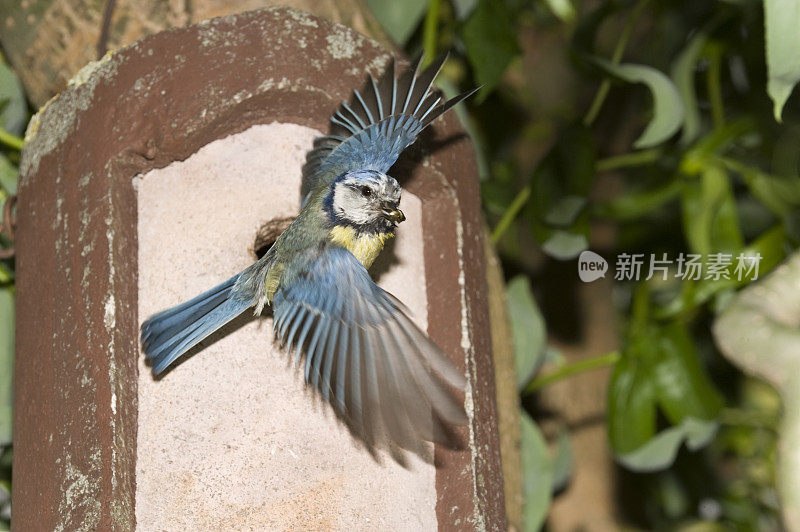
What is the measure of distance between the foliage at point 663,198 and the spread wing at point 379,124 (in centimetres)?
41

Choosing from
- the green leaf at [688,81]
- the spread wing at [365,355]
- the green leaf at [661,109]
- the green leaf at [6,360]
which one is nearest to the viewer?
the spread wing at [365,355]

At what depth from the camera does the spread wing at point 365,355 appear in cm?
117

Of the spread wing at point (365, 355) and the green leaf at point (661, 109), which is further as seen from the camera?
the green leaf at point (661, 109)

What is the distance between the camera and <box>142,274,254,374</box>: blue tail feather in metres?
1.33

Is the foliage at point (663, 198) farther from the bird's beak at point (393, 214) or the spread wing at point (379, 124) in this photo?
the bird's beak at point (393, 214)

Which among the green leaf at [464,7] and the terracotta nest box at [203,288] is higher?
the green leaf at [464,7]

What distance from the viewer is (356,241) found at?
142 cm

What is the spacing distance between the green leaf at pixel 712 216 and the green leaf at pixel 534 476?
504 mm

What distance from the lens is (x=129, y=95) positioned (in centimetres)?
145

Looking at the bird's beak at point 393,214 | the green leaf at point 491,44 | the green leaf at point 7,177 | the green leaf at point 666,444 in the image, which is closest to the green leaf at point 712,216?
the green leaf at point 666,444

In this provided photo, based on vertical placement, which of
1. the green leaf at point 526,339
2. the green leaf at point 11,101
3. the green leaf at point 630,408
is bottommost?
the green leaf at point 630,408

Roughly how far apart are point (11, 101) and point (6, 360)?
47 centimetres

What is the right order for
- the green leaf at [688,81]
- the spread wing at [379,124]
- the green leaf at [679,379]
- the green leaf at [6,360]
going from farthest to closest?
the green leaf at [688,81] → the green leaf at [679,379] → the green leaf at [6,360] → the spread wing at [379,124]

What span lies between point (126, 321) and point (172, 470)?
0.70 feet
